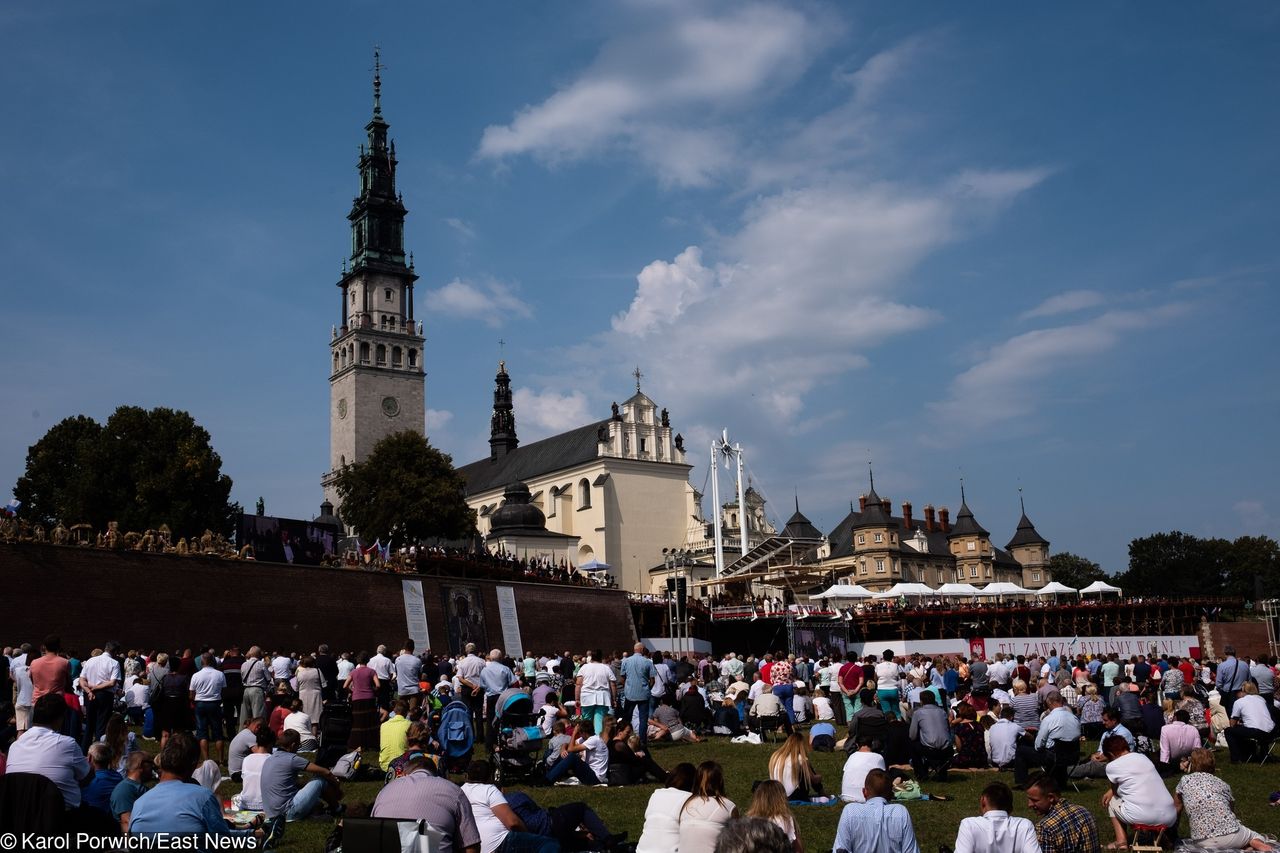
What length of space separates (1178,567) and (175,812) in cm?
11429

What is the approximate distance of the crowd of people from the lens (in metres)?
8.10

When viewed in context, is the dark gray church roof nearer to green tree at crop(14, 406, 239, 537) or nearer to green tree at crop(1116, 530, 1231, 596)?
green tree at crop(14, 406, 239, 537)

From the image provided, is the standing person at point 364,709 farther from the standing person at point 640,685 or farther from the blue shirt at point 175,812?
the blue shirt at point 175,812

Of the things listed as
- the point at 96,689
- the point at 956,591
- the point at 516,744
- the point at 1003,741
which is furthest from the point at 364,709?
the point at 956,591

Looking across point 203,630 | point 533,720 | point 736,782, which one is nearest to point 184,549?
point 203,630

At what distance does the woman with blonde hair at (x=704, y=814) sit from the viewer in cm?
823

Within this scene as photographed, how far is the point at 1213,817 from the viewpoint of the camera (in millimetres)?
9867

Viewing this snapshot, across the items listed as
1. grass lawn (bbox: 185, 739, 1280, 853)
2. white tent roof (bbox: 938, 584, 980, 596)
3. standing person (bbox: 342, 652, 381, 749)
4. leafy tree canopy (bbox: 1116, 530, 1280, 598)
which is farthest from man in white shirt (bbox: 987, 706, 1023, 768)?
leafy tree canopy (bbox: 1116, 530, 1280, 598)

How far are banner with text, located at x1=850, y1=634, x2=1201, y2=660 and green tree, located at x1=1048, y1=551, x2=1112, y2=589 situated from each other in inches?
2264

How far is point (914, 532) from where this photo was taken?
333 feet

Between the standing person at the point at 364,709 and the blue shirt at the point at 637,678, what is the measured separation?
12.7ft

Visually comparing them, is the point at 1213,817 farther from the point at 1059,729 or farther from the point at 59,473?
the point at 59,473

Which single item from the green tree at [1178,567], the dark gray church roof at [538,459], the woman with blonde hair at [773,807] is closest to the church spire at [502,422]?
the dark gray church roof at [538,459]

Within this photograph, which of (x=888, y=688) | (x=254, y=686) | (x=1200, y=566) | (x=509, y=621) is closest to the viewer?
(x=254, y=686)
